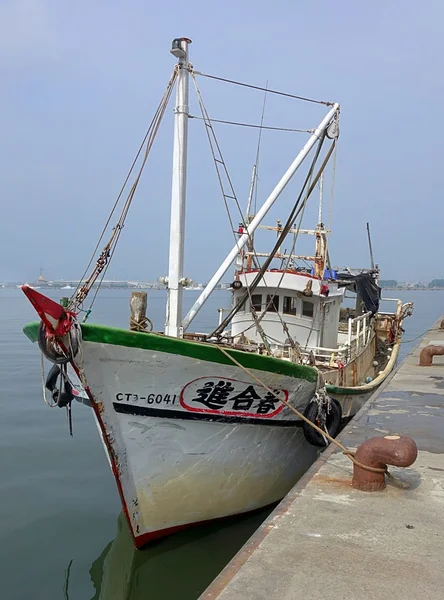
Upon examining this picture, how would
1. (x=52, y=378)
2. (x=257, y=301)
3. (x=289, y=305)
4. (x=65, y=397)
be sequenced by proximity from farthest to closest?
(x=257, y=301) < (x=289, y=305) < (x=52, y=378) < (x=65, y=397)

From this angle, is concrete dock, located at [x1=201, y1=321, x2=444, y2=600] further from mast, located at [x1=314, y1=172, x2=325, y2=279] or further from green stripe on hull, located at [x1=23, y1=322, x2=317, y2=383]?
mast, located at [x1=314, y1=172, x2=325, y2=279]

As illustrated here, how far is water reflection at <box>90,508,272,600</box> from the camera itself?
21.2ft

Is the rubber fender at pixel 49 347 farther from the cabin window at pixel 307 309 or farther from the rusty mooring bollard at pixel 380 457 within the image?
the cabin window at pixel 307 309

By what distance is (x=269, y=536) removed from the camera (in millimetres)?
4004

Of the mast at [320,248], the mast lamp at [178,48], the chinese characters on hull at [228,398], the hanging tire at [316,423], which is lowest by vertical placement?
the hanging tire at [316,423]

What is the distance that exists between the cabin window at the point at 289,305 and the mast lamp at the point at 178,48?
5.22 m

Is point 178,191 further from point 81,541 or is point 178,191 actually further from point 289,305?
point 81,541

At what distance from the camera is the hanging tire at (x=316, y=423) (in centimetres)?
790

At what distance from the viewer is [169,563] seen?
6914mm

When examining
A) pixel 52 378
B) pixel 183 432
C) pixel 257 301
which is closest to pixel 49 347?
pixel 52 378

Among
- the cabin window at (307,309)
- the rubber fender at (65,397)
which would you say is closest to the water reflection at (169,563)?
the rubber fender at (65,397)

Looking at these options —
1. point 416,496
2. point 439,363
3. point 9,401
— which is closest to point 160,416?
point 416,496

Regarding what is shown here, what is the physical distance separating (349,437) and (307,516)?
2359 millimetres

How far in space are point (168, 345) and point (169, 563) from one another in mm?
2951
